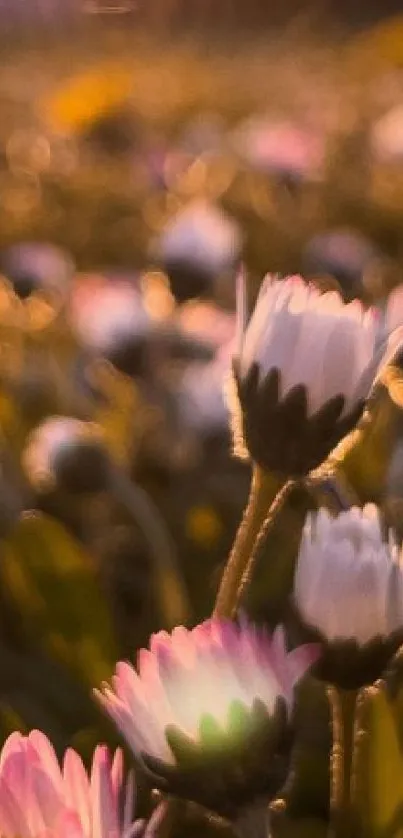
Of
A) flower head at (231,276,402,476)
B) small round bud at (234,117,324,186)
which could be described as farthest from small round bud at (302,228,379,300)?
flower head at (231,276,402,476)

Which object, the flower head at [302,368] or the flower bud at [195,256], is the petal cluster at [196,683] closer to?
the flower head at [302,368]

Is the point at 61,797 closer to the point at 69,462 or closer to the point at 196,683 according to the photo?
the point at 196,683

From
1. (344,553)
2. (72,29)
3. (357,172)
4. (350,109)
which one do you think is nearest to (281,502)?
(344,553)

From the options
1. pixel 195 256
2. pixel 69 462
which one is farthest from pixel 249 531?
pixel 195 256

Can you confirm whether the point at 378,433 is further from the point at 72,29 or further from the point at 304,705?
the point at 72,29

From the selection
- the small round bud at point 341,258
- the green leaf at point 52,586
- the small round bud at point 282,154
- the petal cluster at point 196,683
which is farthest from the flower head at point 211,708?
the small round bud at point 282,154

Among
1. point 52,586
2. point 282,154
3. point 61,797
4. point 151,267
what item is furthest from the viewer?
point 282,154

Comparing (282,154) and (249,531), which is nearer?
(249,531)
